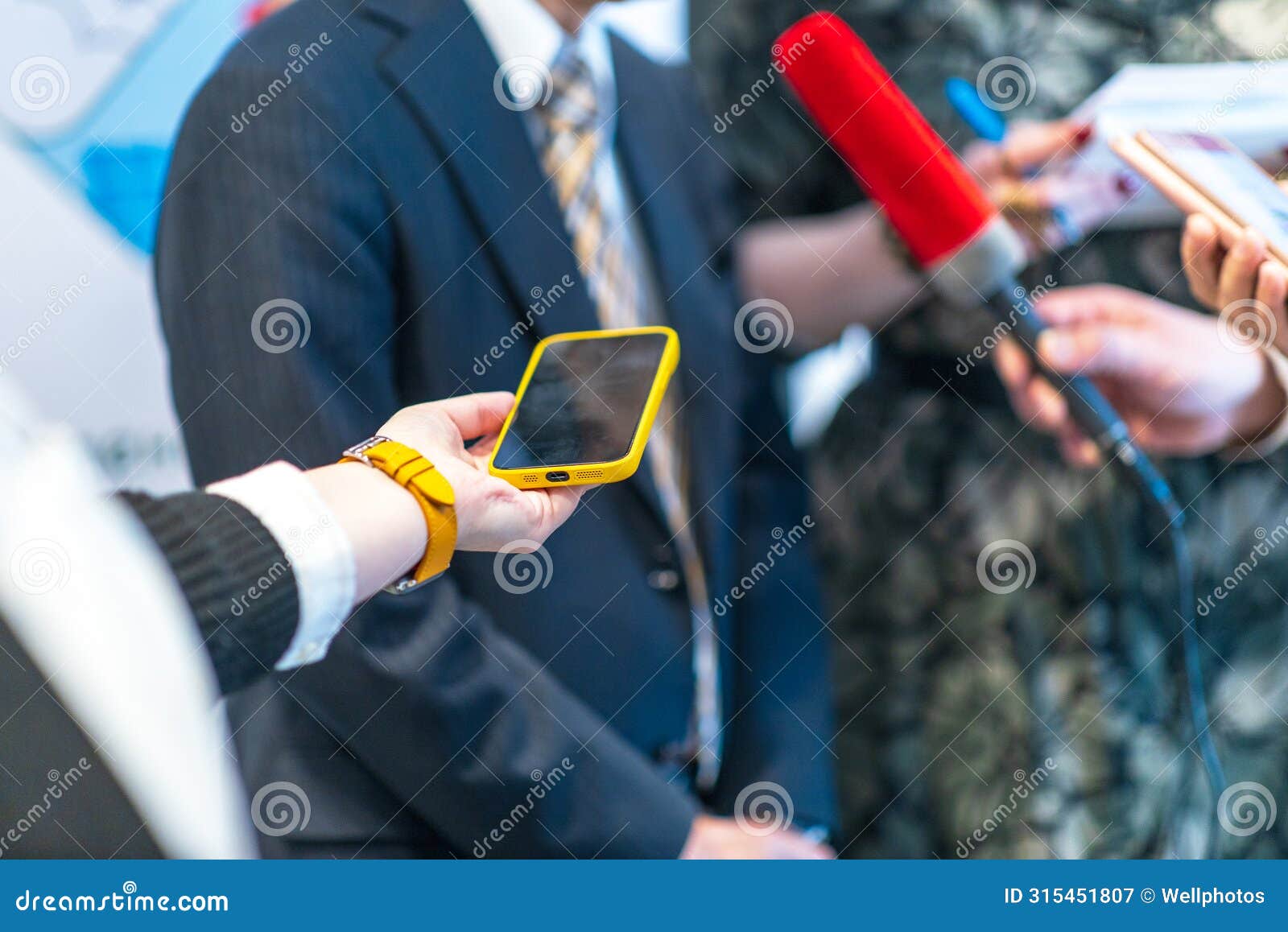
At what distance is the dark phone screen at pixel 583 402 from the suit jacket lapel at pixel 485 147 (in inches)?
1.6

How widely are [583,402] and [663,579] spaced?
0.18 metres

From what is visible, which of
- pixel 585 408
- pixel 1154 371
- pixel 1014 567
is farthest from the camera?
pixel 1014 567

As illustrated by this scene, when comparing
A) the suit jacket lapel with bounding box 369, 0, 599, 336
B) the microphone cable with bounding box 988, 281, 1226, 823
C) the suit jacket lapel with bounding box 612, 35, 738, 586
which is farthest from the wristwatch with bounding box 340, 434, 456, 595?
the microphone cable with bounding box 988, 281, 1226, 823

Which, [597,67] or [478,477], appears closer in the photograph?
[478,477]

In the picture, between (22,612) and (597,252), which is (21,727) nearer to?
(22,612)

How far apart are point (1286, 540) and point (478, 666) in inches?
24.9

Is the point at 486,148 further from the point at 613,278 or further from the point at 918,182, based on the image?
the point at 918,182

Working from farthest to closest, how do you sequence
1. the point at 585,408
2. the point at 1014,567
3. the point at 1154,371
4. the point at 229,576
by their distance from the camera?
the point at 1014,567, the point at 1154,371, the point at 585,408, the point at 229,576

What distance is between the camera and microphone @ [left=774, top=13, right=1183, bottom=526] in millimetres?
703

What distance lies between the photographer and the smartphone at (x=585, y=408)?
604 millimetres

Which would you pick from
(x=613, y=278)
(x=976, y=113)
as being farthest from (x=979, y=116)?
(x=613, y=278)

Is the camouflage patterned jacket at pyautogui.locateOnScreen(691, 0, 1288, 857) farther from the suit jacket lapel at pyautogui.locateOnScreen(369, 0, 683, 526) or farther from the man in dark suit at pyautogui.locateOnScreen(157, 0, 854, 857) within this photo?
the suit jacket lapel at pyautogui.locateOnScreen(369, 0, 683, 526)

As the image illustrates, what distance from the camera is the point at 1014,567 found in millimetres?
950

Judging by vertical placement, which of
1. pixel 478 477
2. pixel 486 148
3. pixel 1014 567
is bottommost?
pixel 1014 567
